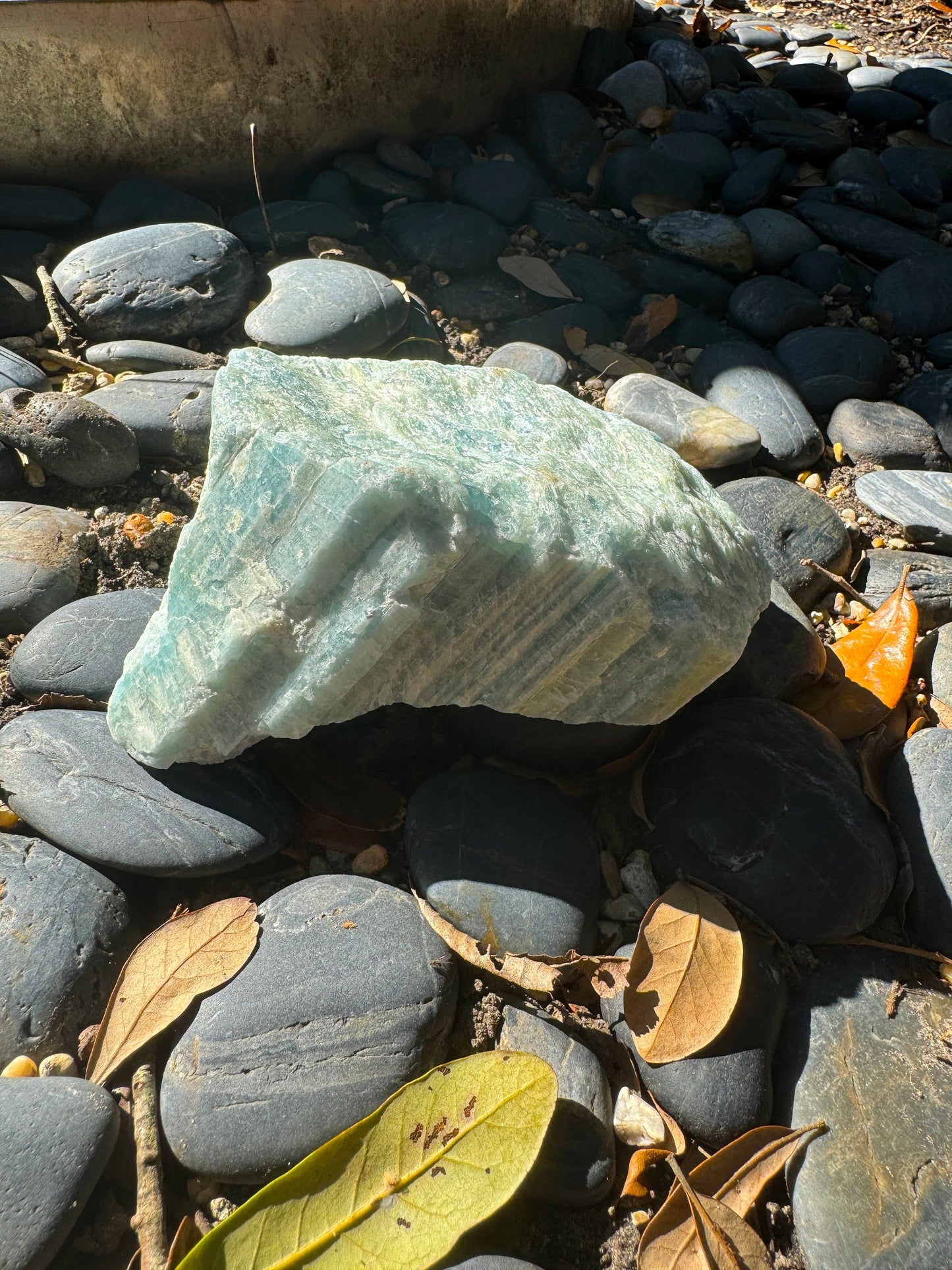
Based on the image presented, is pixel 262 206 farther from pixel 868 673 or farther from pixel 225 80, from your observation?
pixel 868 673

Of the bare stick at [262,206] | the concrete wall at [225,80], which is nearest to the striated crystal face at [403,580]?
the bare stick at [262,206]

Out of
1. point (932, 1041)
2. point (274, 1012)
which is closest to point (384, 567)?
point (274, 1012)

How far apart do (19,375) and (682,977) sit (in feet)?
7.75

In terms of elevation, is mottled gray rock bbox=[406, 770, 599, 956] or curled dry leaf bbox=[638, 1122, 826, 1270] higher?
mottled gray rock bbox=[406, 770, 599, 956]

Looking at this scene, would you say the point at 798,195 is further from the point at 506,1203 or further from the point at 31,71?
the point at 506,1203

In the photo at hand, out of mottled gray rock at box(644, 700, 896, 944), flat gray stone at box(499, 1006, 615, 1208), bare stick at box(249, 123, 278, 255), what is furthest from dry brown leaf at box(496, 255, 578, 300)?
flat gray stone at box(499, 1006, 615, 1208)

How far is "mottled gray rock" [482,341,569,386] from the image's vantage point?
10.0 feet

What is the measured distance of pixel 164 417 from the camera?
2604mm

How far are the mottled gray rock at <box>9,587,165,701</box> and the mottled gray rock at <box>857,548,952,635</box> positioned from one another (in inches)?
76.5

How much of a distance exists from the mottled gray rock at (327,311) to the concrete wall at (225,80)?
84cm

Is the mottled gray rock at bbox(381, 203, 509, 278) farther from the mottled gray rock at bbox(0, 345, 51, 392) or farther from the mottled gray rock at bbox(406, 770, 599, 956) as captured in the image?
the mottled gray rock at bbox(406, 770, 599, 956)

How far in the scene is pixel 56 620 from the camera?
6.81 feet

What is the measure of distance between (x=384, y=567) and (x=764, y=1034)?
1.07 m

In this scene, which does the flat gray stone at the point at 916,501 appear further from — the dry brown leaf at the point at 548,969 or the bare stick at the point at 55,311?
the bare stick at the point at 55,311
